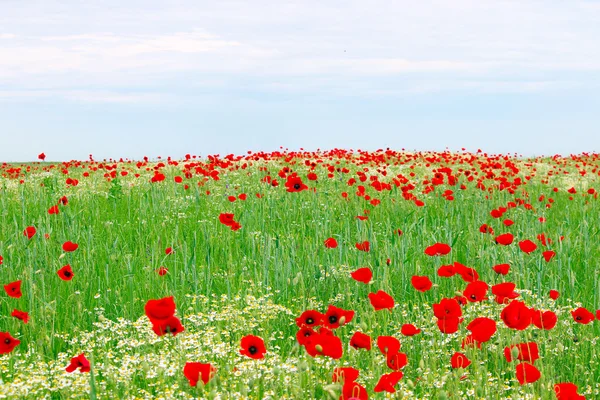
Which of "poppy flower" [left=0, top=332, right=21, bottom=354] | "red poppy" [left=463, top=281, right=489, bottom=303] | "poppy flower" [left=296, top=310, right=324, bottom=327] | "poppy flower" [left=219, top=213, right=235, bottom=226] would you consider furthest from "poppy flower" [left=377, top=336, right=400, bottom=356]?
"poppy flower" [left=219, top=213, right=235, bottom=226]

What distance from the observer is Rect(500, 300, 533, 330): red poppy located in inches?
98.5

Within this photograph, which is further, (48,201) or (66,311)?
(48,201)

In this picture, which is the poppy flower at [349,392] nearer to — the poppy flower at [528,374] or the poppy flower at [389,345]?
the poppy flower at [389,345]

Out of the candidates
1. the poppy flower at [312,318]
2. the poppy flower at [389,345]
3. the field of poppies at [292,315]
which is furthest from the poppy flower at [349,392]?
the poppy flower at [312,318]

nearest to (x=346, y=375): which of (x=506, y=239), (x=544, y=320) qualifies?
(x=544, y=320)

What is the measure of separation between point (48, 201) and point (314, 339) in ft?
25.5

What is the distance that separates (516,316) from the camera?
8.30 ft

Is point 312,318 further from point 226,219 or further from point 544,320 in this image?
point 226,219

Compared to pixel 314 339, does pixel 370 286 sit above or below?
below

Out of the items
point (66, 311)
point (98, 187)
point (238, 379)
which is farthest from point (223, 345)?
point (98, 187)

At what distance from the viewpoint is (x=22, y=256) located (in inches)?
207

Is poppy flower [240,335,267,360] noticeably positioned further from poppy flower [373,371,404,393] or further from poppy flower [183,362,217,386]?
poppy flower [373,371,404,393]

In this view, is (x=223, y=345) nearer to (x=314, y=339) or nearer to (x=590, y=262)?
(x=314, y=339)

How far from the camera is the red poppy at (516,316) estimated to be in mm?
2502
